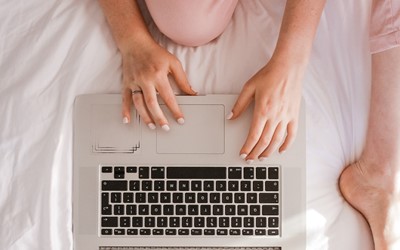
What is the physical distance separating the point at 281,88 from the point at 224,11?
199 millimetres

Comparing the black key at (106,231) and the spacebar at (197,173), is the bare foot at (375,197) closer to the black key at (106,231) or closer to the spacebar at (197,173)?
the spacebar at (197,173)

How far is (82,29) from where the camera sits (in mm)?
1275

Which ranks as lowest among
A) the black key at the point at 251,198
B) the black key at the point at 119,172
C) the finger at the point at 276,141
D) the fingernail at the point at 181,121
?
the black key at the point at 251,198

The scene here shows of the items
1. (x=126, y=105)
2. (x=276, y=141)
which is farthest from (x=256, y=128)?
(x=126, y=105)

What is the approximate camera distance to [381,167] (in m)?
1.23

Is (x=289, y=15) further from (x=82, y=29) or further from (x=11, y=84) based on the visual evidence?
(x=11, y=84)

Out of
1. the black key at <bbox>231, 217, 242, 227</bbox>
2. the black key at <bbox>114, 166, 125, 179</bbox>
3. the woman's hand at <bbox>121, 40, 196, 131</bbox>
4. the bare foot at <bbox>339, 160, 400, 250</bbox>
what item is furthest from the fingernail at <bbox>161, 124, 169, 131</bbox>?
the bare foot at <bbox>339, 160, 400, 250</bbox>

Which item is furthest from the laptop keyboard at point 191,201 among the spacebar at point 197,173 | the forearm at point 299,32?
the forearm at point 299,32

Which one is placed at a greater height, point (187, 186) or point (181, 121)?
point (181, 121)

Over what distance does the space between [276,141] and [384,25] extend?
0.30 meters

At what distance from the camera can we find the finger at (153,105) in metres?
1.17

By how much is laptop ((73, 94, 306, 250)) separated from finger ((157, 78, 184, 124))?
0.07ft

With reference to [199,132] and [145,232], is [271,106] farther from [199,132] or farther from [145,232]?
[145,232]

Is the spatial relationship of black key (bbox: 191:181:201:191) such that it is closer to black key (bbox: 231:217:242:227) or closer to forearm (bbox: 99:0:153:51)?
black key (bbox: 231:217:242:227)
